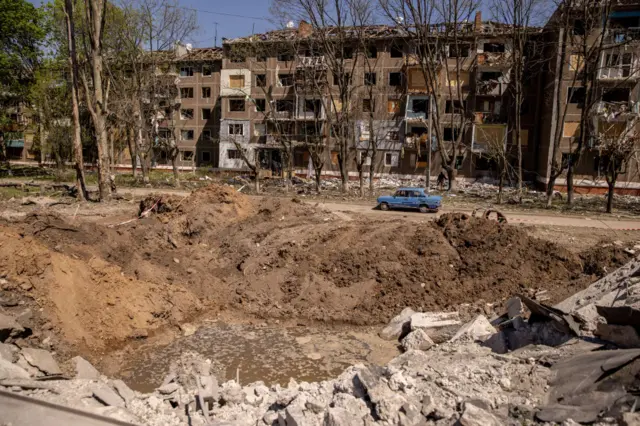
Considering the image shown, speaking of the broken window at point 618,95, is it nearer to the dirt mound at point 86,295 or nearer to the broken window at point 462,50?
the broken window at point 462,50

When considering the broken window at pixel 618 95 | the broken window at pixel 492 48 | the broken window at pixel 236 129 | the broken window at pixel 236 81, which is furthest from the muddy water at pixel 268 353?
the broken window at pixel 236 81

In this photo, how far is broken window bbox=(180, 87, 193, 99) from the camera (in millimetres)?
51594

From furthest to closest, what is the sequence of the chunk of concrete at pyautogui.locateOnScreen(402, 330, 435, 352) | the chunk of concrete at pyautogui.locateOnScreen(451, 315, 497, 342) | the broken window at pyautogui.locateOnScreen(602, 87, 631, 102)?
the broken window at pyautogui.locateOnScreen(602, 87, 631, 102), the chunk of concrete at pyautogui.locateOnScreen(402, 330, 435, 352), the chunk of concrete at pyautogui.locateOnScreen(451, 315, 497, 342)

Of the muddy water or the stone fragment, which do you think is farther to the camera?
the muddy water

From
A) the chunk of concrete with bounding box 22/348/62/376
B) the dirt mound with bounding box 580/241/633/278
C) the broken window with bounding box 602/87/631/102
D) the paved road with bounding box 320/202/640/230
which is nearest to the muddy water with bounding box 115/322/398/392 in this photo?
the chunk of concrete with bounding box 22/348/62/376

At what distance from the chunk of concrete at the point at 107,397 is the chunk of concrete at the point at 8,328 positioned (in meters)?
2.62

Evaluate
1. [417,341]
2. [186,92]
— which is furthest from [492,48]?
[417,341]

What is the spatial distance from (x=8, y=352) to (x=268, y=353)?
4.69 m

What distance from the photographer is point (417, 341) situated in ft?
31.5

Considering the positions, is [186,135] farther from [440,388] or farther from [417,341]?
[440,388]

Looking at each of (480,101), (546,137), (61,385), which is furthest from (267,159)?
(61,385)

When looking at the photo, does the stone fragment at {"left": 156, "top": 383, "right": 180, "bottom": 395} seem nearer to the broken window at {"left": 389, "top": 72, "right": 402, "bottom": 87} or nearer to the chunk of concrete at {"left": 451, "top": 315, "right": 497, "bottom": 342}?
the chunk of concrete at {"left": 451, "top": 315, "right": 497, "bottom": 342}

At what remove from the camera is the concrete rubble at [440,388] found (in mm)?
5555

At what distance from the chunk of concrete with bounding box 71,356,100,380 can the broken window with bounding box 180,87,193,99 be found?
47.0 meters
